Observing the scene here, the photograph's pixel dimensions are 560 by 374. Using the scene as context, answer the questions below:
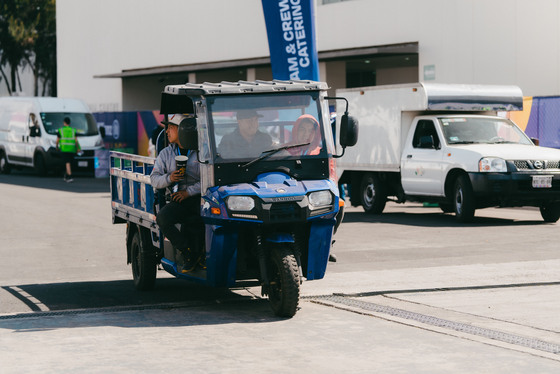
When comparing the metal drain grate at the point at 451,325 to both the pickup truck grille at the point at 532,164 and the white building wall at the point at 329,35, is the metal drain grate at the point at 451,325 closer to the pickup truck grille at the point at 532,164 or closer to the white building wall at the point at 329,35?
the pickup truck grille at the point at 532,164

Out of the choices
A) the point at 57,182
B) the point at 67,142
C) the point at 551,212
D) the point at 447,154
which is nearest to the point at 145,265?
the point at 447,154

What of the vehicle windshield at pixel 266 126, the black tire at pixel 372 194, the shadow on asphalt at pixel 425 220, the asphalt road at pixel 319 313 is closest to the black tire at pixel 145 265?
the asphalt road at pixel 319 313

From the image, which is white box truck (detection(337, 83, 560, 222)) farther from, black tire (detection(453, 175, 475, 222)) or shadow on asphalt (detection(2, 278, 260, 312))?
shadow on asphalt (detection(2, 278, 260, 312))

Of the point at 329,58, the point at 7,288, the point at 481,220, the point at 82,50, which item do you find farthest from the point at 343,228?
the point at 82,50

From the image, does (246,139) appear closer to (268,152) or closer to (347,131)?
(268,152)

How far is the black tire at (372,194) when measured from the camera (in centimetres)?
2066

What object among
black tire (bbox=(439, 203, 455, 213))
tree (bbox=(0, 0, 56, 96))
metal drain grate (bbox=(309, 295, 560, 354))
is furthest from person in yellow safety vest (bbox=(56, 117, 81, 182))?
tree (bbox=(0, 0, 56, 96))

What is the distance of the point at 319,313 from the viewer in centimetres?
932

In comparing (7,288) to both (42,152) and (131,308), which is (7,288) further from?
(42,152)

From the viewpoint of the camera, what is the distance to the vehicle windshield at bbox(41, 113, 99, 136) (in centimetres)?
3603

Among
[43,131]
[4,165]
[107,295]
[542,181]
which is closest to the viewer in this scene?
[107,295]

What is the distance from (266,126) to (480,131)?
10.1m

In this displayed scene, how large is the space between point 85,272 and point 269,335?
4.72 metres

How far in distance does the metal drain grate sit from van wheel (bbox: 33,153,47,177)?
2699cm
